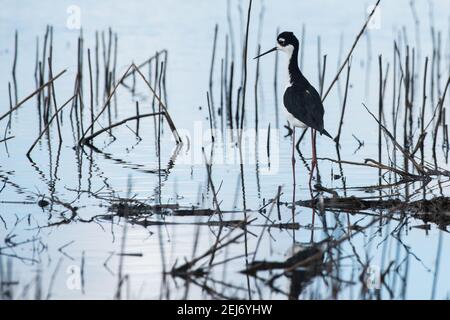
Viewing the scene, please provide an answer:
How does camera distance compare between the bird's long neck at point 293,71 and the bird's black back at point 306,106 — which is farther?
the bird's long neck at point 293,71

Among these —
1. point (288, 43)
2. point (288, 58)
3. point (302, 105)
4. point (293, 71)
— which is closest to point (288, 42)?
point (288, 43)

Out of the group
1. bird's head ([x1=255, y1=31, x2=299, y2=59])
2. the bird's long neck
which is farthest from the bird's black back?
bird's head ([x1=255, y1=31, x2=299, y2=59])

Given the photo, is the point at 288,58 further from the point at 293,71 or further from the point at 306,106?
the point at 306,106

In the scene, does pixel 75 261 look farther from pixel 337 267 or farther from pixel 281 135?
pixel 281 135

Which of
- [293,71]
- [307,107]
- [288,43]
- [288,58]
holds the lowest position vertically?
[307,107]

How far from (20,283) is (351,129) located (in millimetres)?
7048

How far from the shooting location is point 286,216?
749 centimetres

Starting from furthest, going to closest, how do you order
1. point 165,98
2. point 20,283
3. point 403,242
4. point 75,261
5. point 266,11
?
point 266,11, point 165,98, point 403,242, point 75,261, point 20,283

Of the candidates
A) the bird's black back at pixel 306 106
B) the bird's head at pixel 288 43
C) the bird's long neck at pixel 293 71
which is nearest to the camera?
the bird's black back at pixel 306 106

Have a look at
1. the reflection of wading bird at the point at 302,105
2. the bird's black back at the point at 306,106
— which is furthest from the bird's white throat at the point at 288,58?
the bird's black back at the point at 306,106

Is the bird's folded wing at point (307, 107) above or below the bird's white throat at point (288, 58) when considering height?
below

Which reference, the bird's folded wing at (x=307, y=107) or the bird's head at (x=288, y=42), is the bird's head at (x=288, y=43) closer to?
the bird's head at (x=288, y=42)

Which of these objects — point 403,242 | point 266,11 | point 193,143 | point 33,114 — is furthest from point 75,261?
point 266,11

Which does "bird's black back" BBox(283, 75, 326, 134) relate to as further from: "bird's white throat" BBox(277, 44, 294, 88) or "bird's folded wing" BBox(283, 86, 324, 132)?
"bird's white throat" BBox(277, 44, 294, 88)
